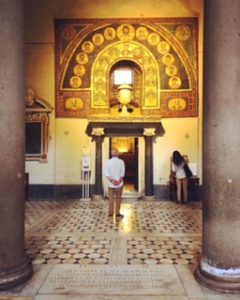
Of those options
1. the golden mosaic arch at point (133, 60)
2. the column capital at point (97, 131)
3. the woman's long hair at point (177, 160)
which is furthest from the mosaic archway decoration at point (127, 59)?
the woman's long hair at point (177, 160)

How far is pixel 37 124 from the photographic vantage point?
11242 millimetres

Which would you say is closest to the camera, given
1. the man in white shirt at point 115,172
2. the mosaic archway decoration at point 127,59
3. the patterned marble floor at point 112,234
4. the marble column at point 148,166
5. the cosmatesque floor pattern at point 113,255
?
the cosmatesque floor pattern at point 113,255

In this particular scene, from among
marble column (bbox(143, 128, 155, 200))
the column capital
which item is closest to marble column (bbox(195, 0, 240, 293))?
marble column (bbox(143, 128, 155, 200))

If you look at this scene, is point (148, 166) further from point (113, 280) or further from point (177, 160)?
point (113, 280)

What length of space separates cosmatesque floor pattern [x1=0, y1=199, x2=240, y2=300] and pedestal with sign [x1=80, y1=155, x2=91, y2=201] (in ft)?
6.45

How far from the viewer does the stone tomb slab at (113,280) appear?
373cm

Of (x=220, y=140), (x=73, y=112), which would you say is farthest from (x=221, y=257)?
(x=73, y=112)

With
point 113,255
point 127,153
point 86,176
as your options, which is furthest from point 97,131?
point 113,255

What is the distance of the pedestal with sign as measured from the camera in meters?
11.0

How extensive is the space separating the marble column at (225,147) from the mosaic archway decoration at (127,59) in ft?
24.7

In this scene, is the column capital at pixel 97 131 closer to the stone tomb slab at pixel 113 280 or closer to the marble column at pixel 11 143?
the stone tomb slab at pixel 113 280

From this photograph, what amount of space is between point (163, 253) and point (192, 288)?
145 cm

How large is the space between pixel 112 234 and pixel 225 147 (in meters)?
3.44

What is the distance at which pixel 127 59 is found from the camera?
1138 centimetres
